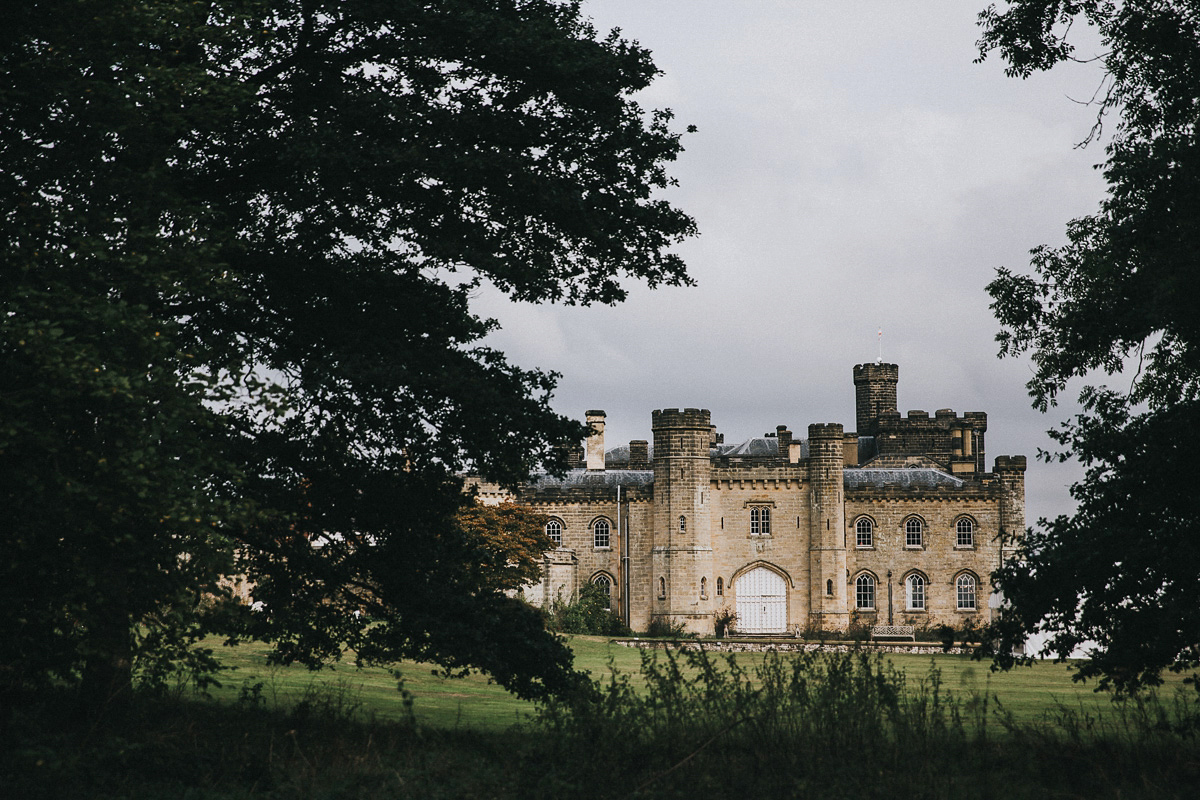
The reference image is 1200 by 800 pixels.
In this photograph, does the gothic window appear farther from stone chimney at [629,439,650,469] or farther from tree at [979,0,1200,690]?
tree at [979,0,1200,690]

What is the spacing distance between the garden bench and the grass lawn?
76.8ft

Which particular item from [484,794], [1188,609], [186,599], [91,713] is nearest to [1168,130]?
[1188,609]

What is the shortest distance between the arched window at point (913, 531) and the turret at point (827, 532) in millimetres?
2911

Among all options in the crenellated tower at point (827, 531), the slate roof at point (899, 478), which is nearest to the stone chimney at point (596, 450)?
the crenellated tower at point (827, 531)

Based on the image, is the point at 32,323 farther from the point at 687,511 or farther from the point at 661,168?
the point at 687,511

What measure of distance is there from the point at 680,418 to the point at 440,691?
33.5m

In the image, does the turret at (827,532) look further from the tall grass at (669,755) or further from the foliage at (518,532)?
the tall grass at (669,755)

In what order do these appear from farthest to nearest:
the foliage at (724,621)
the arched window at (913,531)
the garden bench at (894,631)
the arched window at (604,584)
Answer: the arched window at (913,531)
the arched window at (604,584)
the foliage at (724,621)
the garden bench at (894,631)

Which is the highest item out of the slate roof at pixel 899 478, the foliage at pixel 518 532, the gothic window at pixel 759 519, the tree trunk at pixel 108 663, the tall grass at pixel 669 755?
the slate roof at pixel 899 478

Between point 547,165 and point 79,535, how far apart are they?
5.26m

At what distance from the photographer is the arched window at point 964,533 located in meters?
51.3

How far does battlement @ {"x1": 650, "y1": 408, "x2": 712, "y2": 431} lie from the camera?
49.7 meters

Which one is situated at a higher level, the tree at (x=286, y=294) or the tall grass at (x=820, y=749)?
the tree at (x=286, y=294)

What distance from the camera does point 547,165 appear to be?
428 inches
